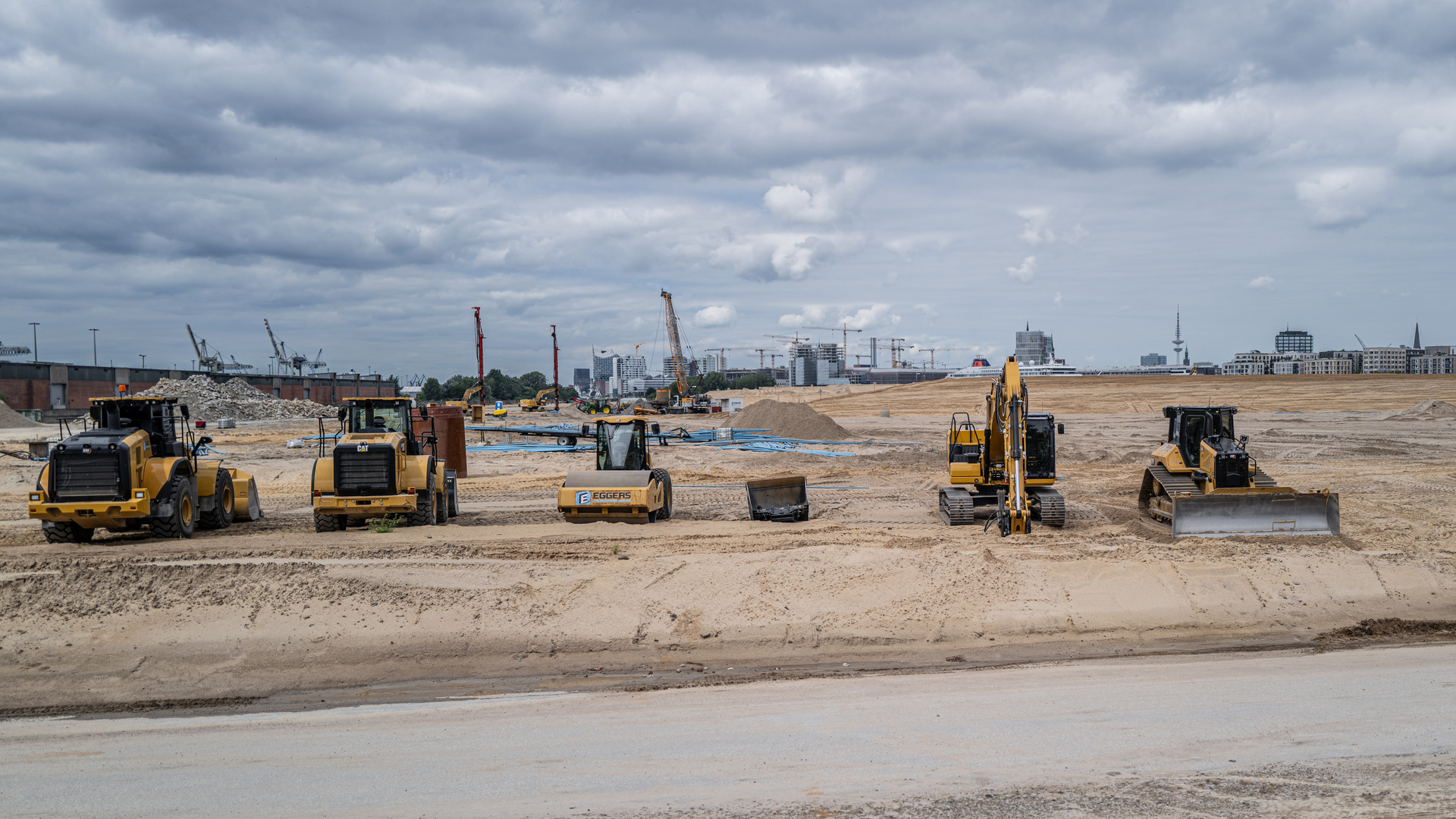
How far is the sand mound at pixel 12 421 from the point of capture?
147 ft

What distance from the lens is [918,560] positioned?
12.3 metres

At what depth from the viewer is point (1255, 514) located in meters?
14.7

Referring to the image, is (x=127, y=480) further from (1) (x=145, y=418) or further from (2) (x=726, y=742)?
(2) (x=726, y=742)

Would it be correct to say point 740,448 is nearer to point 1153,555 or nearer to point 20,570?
point 1153,555

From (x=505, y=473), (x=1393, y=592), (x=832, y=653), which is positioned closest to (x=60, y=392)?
(x=505, y=473)

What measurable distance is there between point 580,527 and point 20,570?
789cm

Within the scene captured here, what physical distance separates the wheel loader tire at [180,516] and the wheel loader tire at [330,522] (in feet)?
6.86

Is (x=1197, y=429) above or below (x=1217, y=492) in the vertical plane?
above

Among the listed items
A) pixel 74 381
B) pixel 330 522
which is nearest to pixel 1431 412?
pixel 330 522

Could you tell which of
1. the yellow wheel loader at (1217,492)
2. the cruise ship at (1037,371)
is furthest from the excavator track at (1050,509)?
the cruise ship at (1037,371)

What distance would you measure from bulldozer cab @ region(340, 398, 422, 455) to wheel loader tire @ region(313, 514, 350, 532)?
5.21 ft

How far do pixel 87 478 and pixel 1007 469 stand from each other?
1519 centimetres

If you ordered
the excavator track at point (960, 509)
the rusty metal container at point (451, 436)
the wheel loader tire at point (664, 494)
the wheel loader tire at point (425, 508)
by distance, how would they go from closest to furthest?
the wheel loader tire at point (425, 508), the excavator track at point (960, 509), the wheel loader tire at point (664, 494), the rusty metal container at point (451, 436)

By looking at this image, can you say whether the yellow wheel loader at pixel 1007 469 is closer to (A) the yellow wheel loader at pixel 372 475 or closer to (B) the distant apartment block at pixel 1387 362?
(A) the yellow wheel loader at pixel 372 475
